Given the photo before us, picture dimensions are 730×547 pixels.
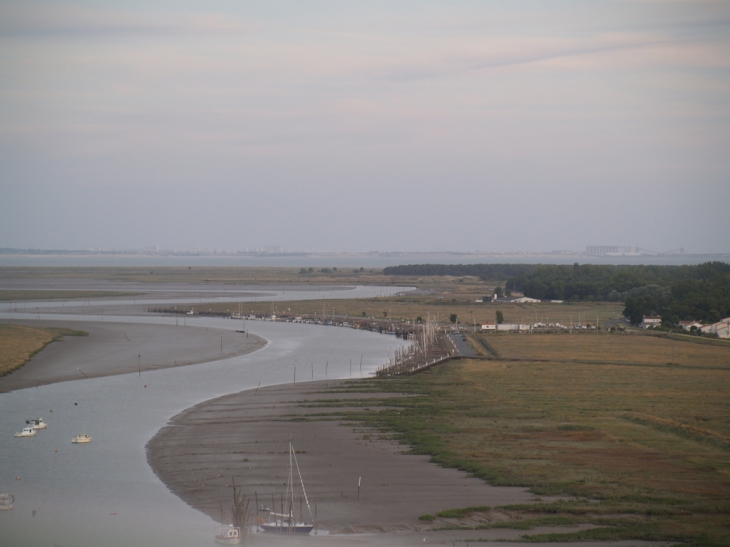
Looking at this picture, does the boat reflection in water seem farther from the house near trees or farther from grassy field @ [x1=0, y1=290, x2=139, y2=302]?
grassy field @ [x1=0, y1=290, x2=139, y2=302]

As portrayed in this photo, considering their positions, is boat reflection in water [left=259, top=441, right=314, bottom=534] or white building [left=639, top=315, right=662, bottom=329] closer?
boat reflection in water [left=259, top=441, right=314, bottom=534]

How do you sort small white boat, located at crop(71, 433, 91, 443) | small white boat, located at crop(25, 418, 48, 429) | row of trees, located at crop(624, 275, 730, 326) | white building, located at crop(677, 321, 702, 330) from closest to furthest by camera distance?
small white boat, located at crop(71, 433, 91, 443) → small white boat, located at crop(25, 418, 48, 429) → white building, located at crop(677, 321, 702, 330) → row of trees, located at crop(624, 275, 730, 326)

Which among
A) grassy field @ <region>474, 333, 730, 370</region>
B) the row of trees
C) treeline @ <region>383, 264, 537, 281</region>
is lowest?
grassy field @ <region>474, 333, 730, 370</region>

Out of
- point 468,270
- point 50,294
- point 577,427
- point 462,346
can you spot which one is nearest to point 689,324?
point 462,346

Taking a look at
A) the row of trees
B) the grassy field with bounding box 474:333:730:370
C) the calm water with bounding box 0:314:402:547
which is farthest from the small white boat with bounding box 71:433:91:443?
the row of trees

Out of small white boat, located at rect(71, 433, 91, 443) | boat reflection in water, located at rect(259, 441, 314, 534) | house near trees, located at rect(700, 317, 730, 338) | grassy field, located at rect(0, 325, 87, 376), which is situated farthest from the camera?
house near trees, located at rect(700, 317, 730, 338)

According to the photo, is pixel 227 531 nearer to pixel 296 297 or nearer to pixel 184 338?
pixel 184 338

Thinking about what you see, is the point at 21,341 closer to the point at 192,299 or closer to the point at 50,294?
the point at 192,299

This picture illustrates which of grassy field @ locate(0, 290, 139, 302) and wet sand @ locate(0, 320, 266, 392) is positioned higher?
grassy field @ locate(0, 290, 139, 302)
